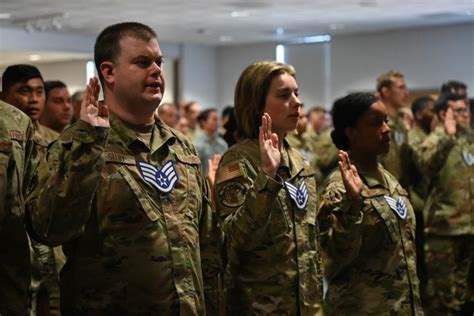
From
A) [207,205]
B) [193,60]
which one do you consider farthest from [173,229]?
[193,60]

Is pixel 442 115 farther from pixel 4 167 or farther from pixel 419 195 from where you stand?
pixel 4 167

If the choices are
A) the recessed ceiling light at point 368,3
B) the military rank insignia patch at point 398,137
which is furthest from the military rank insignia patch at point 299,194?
the recessed ceiling light at point 368,3

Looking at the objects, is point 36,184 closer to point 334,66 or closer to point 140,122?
point 140,122

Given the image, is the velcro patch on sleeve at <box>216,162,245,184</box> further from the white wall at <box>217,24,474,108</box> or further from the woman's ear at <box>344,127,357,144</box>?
the white wall at <box>217,24,474,108</box>

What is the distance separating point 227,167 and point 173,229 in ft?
2.12

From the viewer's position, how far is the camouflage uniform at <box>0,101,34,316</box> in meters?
2.16

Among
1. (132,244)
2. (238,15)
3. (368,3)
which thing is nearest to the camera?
(132,244)

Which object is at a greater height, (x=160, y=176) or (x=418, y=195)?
(x=160, y=176)

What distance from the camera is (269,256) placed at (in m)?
2.82

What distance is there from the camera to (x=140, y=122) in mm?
2389

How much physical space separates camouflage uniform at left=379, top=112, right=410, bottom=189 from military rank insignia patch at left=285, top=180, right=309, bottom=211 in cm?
236

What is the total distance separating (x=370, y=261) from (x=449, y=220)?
2.08 metres

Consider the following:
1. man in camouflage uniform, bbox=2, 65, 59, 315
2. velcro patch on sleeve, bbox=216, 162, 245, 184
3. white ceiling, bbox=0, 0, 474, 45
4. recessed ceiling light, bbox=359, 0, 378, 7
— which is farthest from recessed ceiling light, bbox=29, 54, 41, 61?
velcro patch on sleeve, bbox=216, 162, 245, 184

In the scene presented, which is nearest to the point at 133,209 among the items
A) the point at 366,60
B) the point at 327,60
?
the point at 366,60
